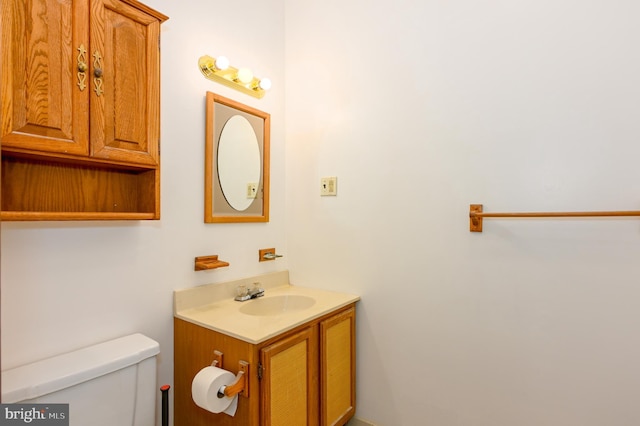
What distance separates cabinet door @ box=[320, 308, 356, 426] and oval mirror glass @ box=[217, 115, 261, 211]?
2.62ft

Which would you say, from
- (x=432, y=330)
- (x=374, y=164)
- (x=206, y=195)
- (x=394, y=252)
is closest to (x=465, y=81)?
(x=374, y=164)

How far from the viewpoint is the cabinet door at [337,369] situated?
1578 millimetres

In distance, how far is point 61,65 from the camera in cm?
107

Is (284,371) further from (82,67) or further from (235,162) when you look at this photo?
(82,67)

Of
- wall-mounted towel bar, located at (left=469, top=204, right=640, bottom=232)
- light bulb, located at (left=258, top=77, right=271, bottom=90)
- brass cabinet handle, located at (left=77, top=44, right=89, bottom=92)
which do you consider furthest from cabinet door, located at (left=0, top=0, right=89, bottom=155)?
wall-mounted towel bar, located at (left=469, top=204, right=640, bottom=232)

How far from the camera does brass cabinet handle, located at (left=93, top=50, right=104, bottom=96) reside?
114cm

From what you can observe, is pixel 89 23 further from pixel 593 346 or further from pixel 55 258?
pixel 593 346

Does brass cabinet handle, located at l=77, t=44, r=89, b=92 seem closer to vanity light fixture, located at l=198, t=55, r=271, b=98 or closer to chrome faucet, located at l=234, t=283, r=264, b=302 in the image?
vanity light fixture, located at l=198, t=55, r=271, b=98

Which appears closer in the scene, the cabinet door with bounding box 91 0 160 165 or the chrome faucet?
the cabinet door with bounding box 91 0 160 165

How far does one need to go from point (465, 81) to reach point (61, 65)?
154 cm

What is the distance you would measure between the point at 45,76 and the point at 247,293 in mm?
1223

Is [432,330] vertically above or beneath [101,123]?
beneath

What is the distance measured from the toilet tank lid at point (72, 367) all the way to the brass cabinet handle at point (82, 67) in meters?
0.90

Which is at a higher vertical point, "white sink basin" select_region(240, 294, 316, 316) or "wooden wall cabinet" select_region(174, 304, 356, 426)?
"white sink basin" select_region(240, 294, 316, 316)
